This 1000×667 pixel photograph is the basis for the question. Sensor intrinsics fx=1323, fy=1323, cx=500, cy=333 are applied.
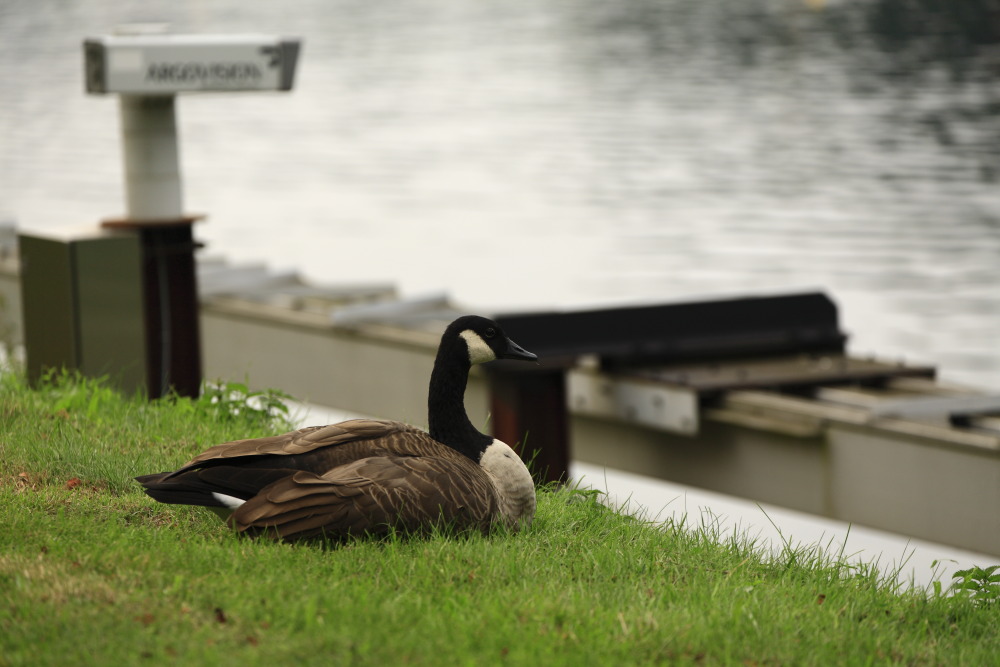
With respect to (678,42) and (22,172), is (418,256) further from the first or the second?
(678,42)

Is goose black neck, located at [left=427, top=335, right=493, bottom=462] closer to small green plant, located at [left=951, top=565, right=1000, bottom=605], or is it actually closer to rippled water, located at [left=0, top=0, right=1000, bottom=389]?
small green plant, located at [left=951, top=565, right=1000, bottom=605]

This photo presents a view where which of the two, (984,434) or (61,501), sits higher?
(61,501)

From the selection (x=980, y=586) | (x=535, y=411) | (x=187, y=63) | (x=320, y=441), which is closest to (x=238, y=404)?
(x=320, y=441)

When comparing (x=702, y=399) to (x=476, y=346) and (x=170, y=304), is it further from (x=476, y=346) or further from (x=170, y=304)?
(x=476, y=346)

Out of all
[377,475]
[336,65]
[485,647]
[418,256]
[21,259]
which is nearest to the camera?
[485,647]

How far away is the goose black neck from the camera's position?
5.69 metres

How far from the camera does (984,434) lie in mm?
9680

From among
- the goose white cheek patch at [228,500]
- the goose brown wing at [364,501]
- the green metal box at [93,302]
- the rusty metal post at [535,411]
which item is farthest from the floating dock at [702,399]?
the goose white cheek patch at [228,500]

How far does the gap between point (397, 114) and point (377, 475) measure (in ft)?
167

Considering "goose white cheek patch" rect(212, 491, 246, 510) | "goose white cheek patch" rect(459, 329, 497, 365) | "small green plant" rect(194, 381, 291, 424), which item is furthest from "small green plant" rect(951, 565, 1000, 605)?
"small green plant" rect(194, 381, 291, 424)

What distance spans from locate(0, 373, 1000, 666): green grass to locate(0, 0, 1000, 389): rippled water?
16305mm

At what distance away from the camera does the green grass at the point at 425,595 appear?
4180mm

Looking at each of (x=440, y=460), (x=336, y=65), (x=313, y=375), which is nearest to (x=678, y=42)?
(x=336, y=65)

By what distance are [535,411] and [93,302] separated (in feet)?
12.9
